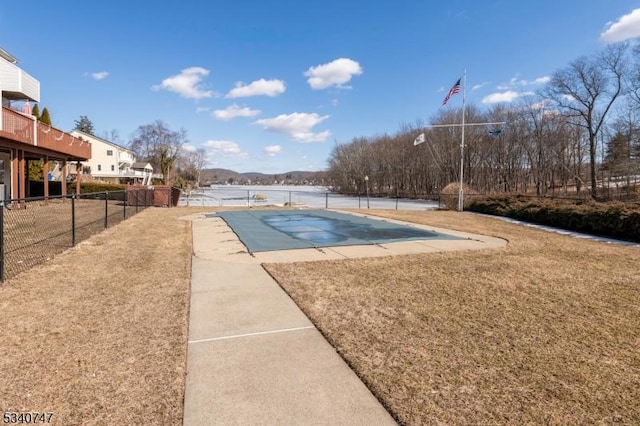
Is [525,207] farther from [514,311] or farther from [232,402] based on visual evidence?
[232,402]

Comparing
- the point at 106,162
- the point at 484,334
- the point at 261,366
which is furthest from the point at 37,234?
the point at 106,162

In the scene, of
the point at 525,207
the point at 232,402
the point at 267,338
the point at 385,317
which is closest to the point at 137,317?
the point at 267,338

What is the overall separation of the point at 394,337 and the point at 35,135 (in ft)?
60.5

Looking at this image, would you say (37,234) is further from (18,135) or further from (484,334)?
(484,334)

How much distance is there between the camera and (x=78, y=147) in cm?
2158

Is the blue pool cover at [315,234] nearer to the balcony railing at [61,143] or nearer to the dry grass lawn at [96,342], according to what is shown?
the dry grass lawn at [96,342]

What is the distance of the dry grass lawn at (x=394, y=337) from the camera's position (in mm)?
2379

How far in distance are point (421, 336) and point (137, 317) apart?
3.01 m

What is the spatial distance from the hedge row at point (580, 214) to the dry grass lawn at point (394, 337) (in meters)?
5.13

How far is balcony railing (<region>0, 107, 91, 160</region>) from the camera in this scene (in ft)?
44.6

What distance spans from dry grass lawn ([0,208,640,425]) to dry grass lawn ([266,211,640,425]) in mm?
16

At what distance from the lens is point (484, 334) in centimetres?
356

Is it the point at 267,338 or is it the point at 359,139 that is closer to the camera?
the point at 267,338

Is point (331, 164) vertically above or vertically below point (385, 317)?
above
